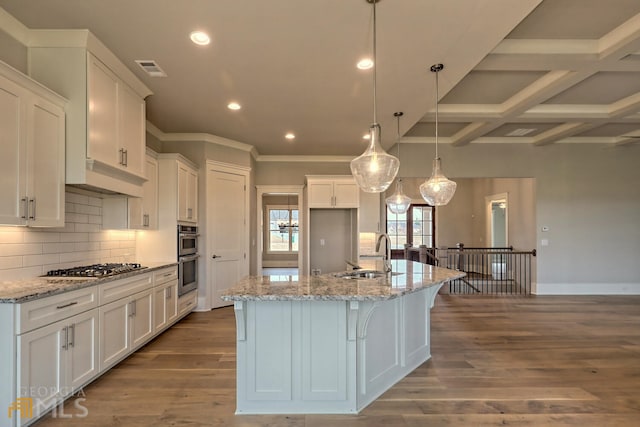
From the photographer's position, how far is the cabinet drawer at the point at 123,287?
109 inches

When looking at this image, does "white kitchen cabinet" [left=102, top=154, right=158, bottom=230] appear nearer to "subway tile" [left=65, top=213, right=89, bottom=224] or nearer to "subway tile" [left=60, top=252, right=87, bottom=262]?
"subway tile" [left=65, top=213, right=89, bottom=224]

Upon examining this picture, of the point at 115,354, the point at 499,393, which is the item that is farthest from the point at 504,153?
the point at 115,354

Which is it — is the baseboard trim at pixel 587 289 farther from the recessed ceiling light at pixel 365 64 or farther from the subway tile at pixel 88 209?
the subway tile at pixel 88 209

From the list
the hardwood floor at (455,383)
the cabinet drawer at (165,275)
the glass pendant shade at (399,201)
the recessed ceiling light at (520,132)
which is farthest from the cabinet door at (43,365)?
the recessed ceiling light at (520,132)

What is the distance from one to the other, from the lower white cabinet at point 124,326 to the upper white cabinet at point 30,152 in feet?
2.80

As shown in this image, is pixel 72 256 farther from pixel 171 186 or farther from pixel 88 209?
pixel 171 186

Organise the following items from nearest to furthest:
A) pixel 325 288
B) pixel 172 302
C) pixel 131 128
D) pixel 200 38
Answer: pixel 325 288
pixel 200 38
pixel 131 128
pixel 172 302

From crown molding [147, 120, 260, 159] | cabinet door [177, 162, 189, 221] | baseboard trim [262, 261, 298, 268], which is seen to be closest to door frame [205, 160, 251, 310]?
crown molding [147, 120, 260, 159]

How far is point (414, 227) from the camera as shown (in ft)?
34.4

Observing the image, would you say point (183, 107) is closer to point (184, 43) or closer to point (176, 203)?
point (176, 203)

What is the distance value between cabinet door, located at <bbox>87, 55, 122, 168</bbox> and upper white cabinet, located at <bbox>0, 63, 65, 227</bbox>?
197 millimetres

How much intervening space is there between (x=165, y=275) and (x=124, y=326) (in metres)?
0.93

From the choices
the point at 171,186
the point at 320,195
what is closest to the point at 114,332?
the point at 171,186

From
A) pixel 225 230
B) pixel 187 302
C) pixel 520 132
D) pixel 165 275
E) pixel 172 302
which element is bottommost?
pixel 187 302
